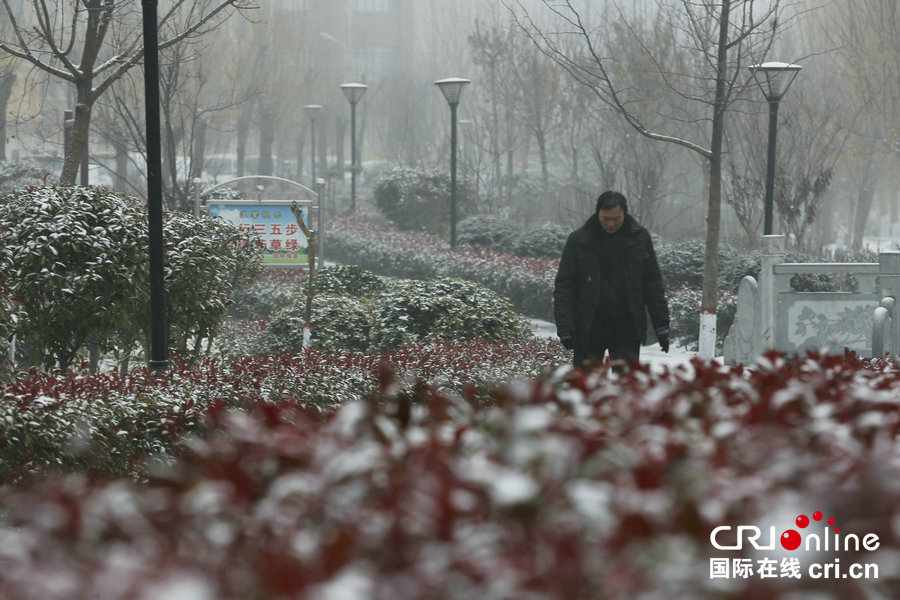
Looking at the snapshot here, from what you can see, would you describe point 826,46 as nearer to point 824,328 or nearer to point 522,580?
point 824,328

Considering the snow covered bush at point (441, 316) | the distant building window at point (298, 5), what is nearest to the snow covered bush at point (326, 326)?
the snow covered bush at point (441, 316)

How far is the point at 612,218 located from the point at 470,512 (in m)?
4.63

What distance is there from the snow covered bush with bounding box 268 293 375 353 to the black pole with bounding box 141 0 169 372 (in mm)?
4022

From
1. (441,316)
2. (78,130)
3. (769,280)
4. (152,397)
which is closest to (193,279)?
(441,316)

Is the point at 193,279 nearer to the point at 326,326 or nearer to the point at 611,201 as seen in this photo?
the point at 326,326

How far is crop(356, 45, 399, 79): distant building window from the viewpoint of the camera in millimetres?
70512

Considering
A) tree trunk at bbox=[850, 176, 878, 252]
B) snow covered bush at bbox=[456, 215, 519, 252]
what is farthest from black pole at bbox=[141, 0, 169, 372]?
tree trunk at bbox=[850, 176, 878, 252]

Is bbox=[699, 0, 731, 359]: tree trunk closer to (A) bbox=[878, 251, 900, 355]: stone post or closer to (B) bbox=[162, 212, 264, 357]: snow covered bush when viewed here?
(A) bbox=[878, 251, 900, 355]: stone post

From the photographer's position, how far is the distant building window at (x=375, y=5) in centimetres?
7481

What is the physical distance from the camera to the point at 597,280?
21.4 ft

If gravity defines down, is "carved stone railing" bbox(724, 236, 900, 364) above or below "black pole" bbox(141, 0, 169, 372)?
below

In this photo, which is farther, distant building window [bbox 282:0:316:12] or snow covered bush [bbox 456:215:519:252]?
distant building window [bbox 282:0:316:12]

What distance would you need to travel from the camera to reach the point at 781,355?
349 cm

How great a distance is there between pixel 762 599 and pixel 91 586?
0.98 m
